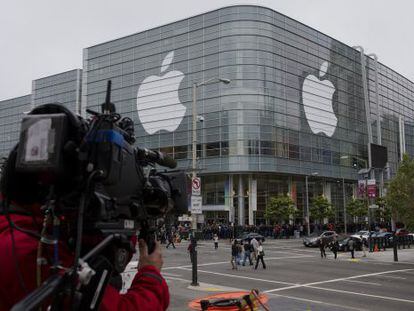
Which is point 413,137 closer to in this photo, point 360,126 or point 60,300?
point 360,126

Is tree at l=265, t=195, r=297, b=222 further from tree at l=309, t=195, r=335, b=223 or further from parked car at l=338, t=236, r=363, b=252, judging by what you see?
parked car at l=338, t=236, r=363, b=252

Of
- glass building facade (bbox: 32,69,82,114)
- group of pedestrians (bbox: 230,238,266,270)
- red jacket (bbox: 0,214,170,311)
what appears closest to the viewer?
red jacket (bbox: 0,214,170,311)

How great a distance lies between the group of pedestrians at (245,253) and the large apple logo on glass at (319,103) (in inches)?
1721

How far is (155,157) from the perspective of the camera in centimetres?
244

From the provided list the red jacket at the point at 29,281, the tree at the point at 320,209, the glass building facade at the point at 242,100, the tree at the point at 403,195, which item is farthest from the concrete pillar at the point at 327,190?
the red jacket at the point at 29,281

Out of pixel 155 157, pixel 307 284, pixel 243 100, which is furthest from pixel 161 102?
pixel 155 157

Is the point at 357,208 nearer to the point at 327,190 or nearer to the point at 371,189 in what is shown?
the point at 327,190

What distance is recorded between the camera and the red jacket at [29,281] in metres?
1.98

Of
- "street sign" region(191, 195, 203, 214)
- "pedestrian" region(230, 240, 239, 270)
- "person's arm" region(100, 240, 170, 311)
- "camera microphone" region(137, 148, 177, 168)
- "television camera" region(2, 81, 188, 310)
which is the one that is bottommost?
"pedestrian" region(230, 240, 239, 270)

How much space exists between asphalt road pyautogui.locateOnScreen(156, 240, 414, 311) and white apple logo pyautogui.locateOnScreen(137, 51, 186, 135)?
3939 cm

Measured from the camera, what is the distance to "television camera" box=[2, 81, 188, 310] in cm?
180

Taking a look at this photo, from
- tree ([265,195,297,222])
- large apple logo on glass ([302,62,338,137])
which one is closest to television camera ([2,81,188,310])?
tree ([265,195,297,222])

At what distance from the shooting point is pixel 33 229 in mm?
2131

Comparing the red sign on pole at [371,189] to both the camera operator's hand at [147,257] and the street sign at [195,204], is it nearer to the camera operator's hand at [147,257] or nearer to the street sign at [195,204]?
the street sign at [195,204]
